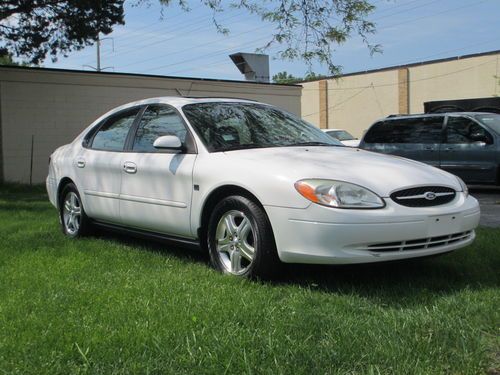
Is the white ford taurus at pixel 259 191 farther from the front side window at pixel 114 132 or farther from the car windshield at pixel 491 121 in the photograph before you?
the car windshield at pixel 491 121

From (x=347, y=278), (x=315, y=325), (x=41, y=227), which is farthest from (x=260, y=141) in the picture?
(x=41, y=227)

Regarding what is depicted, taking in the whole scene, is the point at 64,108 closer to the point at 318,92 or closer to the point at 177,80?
the point at 177,80

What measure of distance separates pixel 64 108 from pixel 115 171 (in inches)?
411

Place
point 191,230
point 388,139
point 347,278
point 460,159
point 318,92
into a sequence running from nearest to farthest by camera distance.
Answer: point 347,278 → point 191,230 → point 460,159 → point 388,139 → point 318,92

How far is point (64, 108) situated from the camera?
15.5m

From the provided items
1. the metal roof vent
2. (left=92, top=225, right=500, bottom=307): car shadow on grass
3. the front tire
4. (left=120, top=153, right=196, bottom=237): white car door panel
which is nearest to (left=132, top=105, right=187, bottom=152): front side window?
(left=120, top=153, right=196, bottom=237): white car door panel

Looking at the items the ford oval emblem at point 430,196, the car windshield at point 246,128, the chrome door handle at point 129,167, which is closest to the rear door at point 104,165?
the chrome door handle at point 129,167

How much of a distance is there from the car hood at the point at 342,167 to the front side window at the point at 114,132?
1.64m

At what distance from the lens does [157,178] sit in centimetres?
526

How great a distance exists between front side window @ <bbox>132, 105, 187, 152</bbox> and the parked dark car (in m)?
7.70

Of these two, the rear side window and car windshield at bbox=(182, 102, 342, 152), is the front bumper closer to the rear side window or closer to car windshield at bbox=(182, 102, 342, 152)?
car windshield at bbox=(182, 102, 342, 152)

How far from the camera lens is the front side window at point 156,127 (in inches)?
213

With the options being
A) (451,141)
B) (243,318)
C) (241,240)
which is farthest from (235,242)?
(451,141)

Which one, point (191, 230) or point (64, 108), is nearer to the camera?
point (191, 230)
